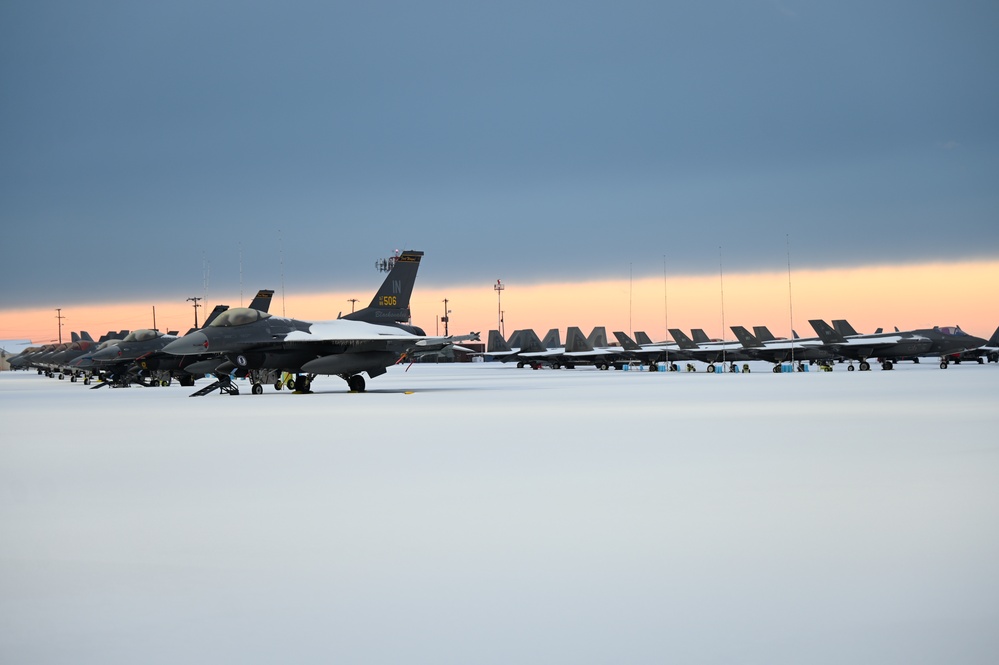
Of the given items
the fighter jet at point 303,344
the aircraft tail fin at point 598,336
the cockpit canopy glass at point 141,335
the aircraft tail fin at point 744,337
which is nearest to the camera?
the fighter jet at point 303,344

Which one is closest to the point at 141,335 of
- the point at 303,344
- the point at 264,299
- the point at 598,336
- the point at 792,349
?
the point at 264,299

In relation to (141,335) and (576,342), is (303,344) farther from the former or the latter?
(576,342)

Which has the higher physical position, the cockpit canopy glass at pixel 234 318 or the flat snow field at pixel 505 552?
the cockpit canopy glass at pixel 234 318

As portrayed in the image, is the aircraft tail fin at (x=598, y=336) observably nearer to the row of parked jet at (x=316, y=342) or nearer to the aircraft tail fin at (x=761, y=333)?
the aircraft tail fin at (x=761, y=333)

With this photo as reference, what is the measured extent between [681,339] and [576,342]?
9.77m

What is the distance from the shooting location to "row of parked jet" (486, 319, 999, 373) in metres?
54.4

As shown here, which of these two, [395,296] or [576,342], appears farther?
[576,342]

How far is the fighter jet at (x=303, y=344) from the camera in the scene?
94.0 ft

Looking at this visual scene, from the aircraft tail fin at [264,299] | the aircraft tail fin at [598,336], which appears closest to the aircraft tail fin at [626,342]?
the aircraft tail fin at [598,336]

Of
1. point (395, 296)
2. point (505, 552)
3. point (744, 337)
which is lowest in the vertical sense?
point (505, 552)

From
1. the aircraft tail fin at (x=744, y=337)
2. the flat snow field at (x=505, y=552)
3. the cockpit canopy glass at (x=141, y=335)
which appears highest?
the cockpit canopy glass at (x=141, y=335)

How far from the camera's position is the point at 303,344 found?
2975 centimetres

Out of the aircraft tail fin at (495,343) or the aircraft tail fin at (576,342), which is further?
the aircraft tail fin at (495,343)

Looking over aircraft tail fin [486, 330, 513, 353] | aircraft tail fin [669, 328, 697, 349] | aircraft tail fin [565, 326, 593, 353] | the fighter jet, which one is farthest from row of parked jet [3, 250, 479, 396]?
aircraft tail fin [486, 330, 513, 353]
